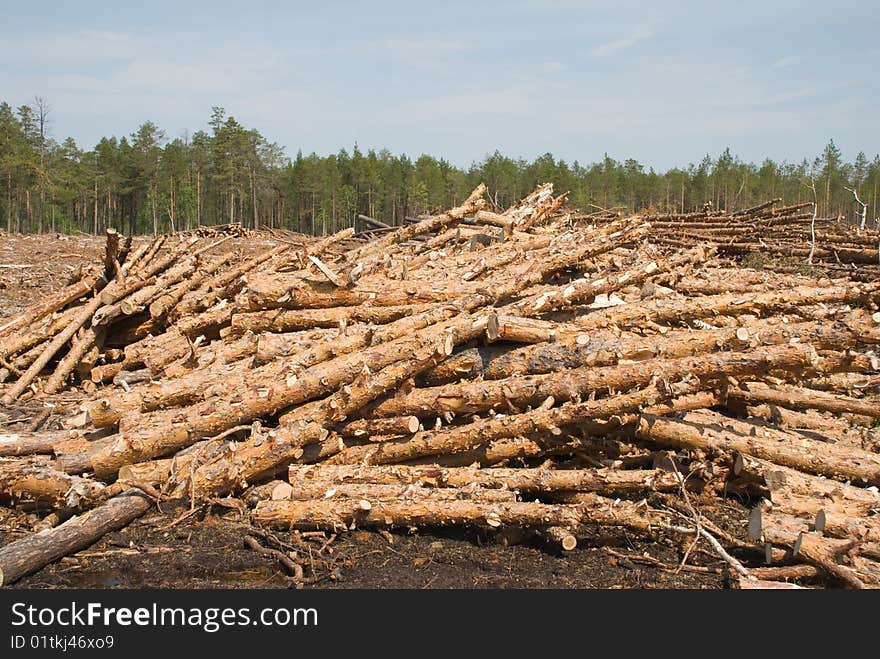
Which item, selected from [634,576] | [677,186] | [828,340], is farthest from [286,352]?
[677,186]

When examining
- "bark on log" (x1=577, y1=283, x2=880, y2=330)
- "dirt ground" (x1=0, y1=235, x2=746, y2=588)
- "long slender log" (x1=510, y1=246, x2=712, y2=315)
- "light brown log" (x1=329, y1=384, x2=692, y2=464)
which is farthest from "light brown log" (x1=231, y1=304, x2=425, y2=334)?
"dirt ground" (x1=0, y1=235, x2=746, y2=588)

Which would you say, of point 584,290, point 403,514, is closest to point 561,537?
point 403,514

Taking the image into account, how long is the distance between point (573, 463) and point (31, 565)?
402 cm

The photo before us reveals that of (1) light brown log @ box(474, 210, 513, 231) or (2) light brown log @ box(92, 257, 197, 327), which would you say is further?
(1) light brown log @ box(474, 210, 513, 231)

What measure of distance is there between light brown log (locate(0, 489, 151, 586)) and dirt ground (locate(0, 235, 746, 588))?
62mm

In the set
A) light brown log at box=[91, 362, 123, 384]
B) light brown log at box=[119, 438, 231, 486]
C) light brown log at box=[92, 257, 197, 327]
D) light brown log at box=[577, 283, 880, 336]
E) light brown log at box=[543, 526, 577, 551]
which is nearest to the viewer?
light brown log at box=[543, 526, 577, 551]

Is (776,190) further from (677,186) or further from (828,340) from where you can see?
(828,340)

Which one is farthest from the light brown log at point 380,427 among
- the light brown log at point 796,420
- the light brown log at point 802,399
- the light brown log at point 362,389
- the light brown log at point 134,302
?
the light brown log at point 134,302

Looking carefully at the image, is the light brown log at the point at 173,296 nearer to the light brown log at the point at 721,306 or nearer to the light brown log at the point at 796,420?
the light brown log at the point at 721,306

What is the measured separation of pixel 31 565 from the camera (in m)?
4.14

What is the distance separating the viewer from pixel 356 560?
14.6 feet

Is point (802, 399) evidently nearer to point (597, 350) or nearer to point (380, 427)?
point (597, 350)

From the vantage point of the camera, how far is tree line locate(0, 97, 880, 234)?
52.1 meters

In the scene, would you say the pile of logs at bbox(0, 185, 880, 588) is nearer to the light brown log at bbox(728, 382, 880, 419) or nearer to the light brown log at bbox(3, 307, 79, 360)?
the light brown log at bbox(728, 382, 880, 419)
